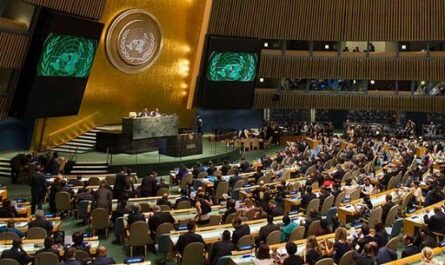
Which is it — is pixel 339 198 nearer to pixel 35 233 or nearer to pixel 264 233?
pixel 264 233

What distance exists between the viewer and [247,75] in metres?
29.4

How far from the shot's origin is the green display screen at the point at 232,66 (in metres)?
27.9

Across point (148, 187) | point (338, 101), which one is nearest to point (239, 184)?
point (148, 187)

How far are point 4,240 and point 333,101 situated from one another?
84.0ft

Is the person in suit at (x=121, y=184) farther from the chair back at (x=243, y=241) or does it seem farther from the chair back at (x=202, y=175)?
the chair back at (x=243, y=241)

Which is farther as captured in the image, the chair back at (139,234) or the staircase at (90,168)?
the staircase at (90,168)

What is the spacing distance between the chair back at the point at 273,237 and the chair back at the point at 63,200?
644cm

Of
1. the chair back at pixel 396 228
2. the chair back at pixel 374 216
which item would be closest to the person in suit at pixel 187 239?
the chair back at pixel 396 228

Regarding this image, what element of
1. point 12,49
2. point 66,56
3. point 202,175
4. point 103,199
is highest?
point 66,56

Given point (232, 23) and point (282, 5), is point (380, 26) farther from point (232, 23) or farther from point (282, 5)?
point (232, 23)

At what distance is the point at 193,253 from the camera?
9.57 m

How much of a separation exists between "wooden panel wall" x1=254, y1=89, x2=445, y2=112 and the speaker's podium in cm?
947

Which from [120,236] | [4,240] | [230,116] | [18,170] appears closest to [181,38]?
[230,116]

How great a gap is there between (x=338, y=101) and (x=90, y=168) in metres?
17.3
